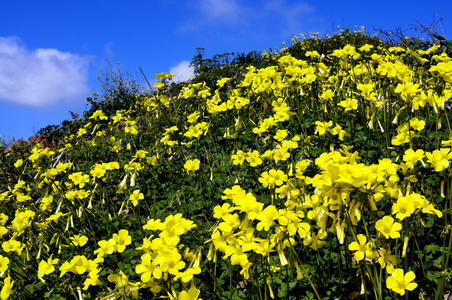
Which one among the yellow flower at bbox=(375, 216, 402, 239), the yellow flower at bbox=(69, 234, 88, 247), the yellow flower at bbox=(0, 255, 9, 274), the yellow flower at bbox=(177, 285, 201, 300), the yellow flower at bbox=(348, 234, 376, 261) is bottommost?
the yellow flower at bbox=(177, 285, 201, 300)

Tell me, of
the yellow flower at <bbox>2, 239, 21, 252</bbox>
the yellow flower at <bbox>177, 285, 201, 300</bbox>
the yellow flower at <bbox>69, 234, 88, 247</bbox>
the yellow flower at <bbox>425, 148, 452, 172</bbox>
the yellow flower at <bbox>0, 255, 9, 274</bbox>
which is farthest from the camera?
the yellow flower at <bbox>69, 234, 88, 247</bbox>

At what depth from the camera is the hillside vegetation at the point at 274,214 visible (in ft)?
5.43

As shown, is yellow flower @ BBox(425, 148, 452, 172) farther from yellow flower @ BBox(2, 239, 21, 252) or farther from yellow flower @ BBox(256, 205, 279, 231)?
yellow flower @ BBox(2, 239, 21, 252)

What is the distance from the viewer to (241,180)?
4.01 m

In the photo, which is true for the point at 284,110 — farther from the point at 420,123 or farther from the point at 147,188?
the point at 147,188

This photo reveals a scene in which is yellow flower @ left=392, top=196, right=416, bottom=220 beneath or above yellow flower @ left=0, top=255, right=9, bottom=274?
beneath

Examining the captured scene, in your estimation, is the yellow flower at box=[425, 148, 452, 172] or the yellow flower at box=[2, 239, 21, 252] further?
the yellow flower at box=[2, 239, 21, 252]

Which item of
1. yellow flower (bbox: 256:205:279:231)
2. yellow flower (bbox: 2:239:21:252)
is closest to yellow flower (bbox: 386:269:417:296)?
yellow flower (bbox: 256:205:279:231)

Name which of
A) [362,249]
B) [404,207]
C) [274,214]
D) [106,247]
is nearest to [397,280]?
[362,249]

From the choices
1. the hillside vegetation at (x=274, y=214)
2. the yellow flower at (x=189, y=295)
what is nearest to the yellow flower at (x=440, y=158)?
the hillside vegetation at (x=274, y=214)

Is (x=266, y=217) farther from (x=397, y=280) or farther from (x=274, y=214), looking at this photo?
(x=397, y=280)

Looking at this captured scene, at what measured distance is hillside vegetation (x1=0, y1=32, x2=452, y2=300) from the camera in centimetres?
166

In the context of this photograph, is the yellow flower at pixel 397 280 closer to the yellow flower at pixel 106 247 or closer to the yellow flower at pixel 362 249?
the yellow flower at pixel 362 249

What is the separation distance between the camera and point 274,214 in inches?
64.3
